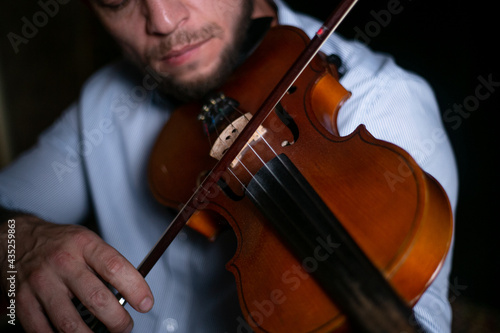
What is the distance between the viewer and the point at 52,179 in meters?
1.04

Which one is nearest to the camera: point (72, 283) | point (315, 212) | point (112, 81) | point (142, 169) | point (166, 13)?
point (315, 212)

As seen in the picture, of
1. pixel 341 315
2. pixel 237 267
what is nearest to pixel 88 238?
pixel 237 267

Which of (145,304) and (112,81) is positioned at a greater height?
(145,304)

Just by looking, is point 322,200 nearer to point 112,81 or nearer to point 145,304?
point 145,304

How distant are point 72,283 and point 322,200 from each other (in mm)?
416

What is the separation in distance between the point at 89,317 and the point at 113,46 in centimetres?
181

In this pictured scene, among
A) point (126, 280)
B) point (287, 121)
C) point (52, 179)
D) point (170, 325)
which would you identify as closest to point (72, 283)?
point (126, 280)

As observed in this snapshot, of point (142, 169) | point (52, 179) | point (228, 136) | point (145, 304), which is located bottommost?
point (52, 179)

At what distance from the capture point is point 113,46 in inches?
81.6

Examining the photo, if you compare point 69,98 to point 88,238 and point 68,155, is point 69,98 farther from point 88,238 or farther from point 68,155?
point 88,238

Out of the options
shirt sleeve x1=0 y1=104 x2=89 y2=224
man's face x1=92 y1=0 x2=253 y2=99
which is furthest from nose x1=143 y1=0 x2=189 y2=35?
shirt sleeve x1=0 y1=104 x2=89 y2=224

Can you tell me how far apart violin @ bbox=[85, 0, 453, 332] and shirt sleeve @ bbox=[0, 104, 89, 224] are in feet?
1.72

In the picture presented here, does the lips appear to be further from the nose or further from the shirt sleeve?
the shirt sleeve

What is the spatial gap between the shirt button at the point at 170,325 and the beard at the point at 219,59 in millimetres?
511
